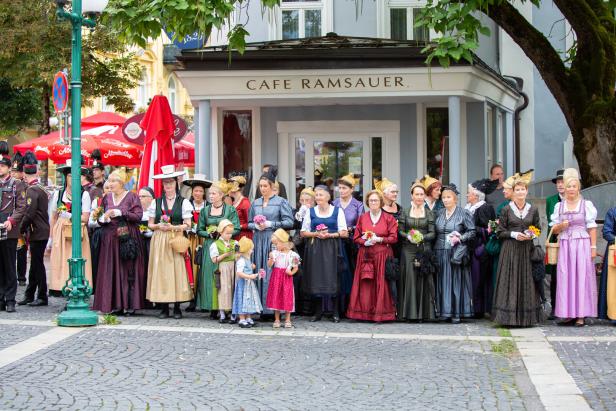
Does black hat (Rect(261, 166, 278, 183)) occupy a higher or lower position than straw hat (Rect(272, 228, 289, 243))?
higher

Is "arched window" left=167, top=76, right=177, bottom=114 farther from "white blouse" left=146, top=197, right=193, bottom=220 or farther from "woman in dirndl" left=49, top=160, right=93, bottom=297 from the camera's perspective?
"white blouse" left=146, top=197, right=193, bottom=220

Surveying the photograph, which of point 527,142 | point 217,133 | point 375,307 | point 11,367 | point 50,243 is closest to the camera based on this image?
point 11,367

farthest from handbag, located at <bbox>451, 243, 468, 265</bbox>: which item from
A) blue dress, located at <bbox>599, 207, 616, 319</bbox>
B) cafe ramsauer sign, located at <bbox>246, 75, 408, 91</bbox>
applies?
cafe ramsauer sign, located at <bbox>246, 75, 408, 91</bbox>

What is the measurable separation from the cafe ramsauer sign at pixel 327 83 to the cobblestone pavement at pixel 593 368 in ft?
20.2

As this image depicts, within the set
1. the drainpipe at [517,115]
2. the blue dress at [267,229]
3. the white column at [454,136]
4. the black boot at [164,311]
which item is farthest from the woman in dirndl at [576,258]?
the drainpipe at [517,115]

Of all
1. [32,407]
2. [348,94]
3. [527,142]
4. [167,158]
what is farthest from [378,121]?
[32,407]

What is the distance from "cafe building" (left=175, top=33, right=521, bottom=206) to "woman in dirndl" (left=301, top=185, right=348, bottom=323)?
3655mm

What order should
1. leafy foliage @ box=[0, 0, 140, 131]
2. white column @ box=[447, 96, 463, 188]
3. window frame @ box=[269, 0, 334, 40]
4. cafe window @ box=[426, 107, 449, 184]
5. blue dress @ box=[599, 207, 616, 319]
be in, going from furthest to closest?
leafy foliage @ box=[0, 0, 140, 131]
window frame @ box=[269, 0, 334, 40]
cafe window @ box=[426, 107, 449, 184]
white column @ box=[447, 96, 463, 188]
blue dress @ box=[599, 207, 616, 319]

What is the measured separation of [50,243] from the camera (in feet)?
50.1

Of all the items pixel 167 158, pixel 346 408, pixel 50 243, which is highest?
pixel 167 158

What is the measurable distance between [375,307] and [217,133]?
6125mm

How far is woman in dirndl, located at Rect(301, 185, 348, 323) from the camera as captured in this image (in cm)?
1381

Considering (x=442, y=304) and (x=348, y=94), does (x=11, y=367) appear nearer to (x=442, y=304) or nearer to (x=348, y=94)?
(x=442, y=304)

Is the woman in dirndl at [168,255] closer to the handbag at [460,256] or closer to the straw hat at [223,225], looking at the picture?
the straw hat at [223,225]
